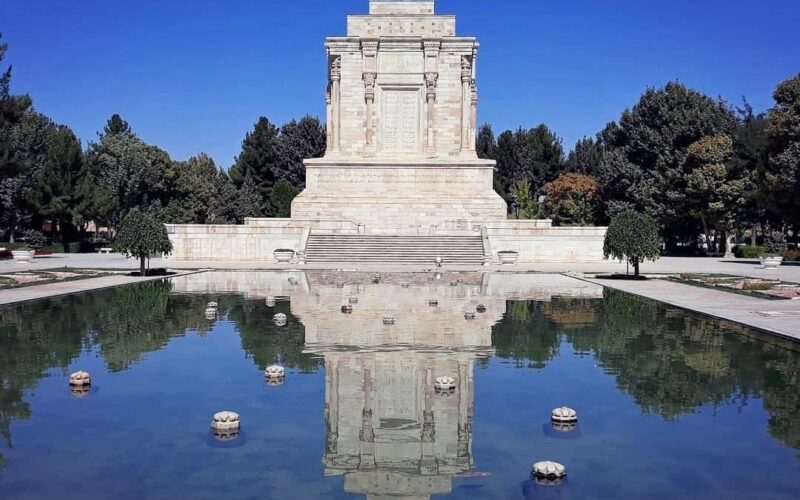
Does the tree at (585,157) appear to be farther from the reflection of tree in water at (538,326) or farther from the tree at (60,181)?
the reflection of tree in water at (538,326)

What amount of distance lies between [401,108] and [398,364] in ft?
128

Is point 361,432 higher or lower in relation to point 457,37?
lower

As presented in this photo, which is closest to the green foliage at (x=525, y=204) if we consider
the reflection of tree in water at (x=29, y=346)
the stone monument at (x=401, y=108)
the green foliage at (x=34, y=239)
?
the stone monument at (x=401, y=108)

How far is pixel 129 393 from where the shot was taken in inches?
392

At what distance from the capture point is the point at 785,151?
136 feet

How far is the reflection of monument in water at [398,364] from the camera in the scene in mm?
7188

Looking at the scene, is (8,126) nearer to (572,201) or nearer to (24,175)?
(24,175)

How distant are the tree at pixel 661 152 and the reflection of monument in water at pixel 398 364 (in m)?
30.2

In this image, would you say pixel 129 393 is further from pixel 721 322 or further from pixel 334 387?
pixel 721 322

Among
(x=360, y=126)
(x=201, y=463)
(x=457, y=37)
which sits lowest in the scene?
(x=201, y=463)

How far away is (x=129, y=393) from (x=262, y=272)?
2179 centimetres

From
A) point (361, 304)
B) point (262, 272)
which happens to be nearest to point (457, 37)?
point (262, 272)

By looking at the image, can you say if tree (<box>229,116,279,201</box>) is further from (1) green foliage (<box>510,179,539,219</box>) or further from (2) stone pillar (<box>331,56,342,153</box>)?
(2) stone pillar (<box>331,56,342,153</box>)

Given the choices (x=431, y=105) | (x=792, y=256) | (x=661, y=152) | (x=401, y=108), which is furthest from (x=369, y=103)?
(x=792, y=256)
